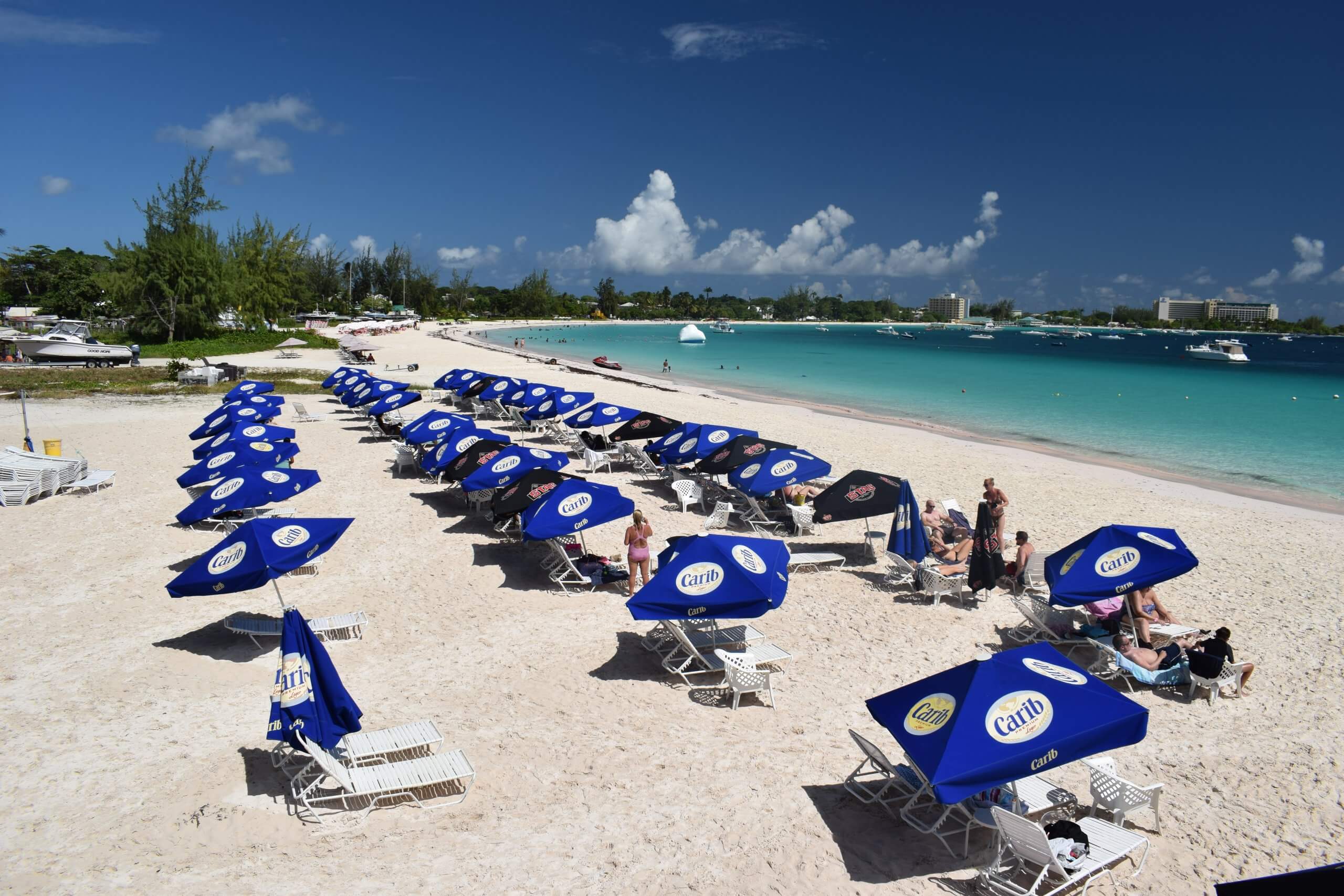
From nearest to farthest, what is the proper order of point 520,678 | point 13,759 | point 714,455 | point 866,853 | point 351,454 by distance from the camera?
point 866,853 → point 13,759 → point 520,678 → point 714,455 → point 351,454

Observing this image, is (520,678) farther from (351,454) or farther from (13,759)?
(351,454)


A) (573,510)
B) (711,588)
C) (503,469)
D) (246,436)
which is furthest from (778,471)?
(246,436)

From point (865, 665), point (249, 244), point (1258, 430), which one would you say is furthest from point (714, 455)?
point (249, 244)

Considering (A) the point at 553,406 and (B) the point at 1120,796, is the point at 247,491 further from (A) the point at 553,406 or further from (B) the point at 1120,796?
(B) the point at 1120,796

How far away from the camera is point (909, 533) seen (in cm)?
1016

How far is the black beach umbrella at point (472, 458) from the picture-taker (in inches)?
Result: 466

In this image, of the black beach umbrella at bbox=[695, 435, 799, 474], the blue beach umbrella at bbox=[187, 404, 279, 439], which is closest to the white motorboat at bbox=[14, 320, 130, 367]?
the blue beach umbrella at bbox=[187, 404, 279, 439]

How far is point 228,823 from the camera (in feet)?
17.5

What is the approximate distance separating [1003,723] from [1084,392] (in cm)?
4580

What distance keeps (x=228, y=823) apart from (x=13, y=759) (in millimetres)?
2198

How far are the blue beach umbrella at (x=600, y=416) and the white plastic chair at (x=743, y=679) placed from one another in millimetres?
10373

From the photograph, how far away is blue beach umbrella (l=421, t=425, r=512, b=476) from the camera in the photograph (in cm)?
1277

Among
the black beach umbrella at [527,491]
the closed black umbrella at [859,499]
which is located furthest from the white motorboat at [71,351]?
the closed black umbrella at [859,499]

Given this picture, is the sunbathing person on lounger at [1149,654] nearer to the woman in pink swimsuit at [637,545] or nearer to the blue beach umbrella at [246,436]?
the woman in pink swimsuit at [637,545]
